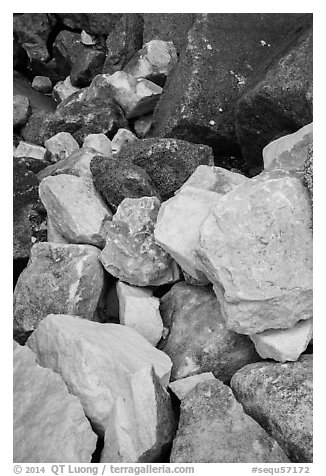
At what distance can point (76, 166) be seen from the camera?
2.38 meters

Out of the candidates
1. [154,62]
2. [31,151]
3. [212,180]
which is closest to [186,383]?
[212,180]

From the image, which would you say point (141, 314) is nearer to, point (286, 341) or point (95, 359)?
point (95, 359)

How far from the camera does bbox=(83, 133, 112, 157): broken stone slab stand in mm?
2754

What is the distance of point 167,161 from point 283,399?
993 mm

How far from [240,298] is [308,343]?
26cm

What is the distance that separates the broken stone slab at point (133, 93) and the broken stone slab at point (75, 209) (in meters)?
1.06

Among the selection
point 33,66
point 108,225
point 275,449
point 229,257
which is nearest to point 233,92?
point 108,225

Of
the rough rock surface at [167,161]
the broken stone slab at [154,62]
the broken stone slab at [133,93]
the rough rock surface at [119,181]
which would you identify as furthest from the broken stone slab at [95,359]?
the broken stone slab at [154,62]

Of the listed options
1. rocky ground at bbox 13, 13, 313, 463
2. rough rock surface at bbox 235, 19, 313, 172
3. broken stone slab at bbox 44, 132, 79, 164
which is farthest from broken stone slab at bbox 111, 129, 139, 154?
rough rock surface at bbox 235, 19, 313, 172

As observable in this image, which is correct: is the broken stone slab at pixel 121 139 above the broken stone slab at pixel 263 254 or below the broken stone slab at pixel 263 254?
below

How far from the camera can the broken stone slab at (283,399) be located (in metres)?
1.49

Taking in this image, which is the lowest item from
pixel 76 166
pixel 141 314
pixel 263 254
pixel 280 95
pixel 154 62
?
pixel 141 314

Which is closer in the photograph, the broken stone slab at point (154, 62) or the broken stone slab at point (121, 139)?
the broken stone slab at point (121, 139)

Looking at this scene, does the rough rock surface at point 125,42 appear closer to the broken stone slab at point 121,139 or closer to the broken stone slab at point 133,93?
the broken stone slab at point 133,93
